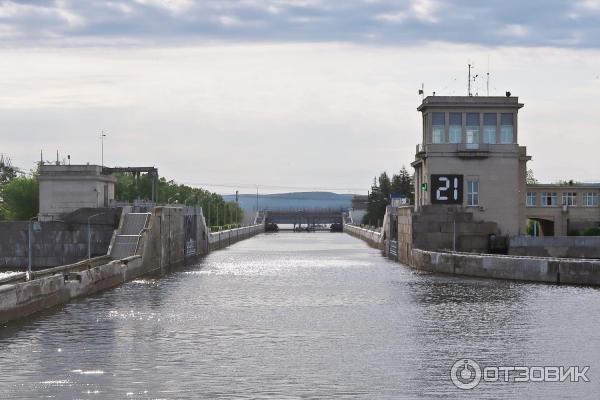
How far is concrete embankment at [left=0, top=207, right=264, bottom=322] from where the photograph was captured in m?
42.6

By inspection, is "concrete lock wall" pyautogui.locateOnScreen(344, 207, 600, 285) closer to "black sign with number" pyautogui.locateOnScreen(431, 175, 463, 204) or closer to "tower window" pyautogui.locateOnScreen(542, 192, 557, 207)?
"black sign with number" pyautogui.locateOnScreen(431, 175, 463, 204)

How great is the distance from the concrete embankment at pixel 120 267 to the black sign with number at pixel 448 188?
2444 centimetres

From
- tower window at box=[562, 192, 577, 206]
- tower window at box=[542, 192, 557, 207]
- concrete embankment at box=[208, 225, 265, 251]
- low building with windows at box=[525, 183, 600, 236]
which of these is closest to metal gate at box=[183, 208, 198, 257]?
concrete embankment at box=[208, 225, 265, 251]

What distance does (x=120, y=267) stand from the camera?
63.9 m

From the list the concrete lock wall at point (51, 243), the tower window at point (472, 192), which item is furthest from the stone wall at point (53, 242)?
the tower window at point (472, 192)

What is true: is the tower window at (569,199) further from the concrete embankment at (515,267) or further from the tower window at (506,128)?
the concrete embankment at (515,267)

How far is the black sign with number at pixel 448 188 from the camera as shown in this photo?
82812 millimetres

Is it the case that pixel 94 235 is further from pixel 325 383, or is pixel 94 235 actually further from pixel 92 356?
pixel 325 383

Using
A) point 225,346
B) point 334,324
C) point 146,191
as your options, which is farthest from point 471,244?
point 146,191

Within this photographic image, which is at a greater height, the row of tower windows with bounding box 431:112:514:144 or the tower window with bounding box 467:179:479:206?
the row of tower windows with bounding box 431:112:514:144

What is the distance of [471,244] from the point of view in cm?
8194

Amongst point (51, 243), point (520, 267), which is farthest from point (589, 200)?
point (520, 267)

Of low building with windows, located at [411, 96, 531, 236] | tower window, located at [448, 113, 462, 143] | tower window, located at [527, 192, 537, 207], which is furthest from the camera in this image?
tower window, located at [527, 192, 537, 207]

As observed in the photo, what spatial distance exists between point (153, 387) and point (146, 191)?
150015 millimetres
